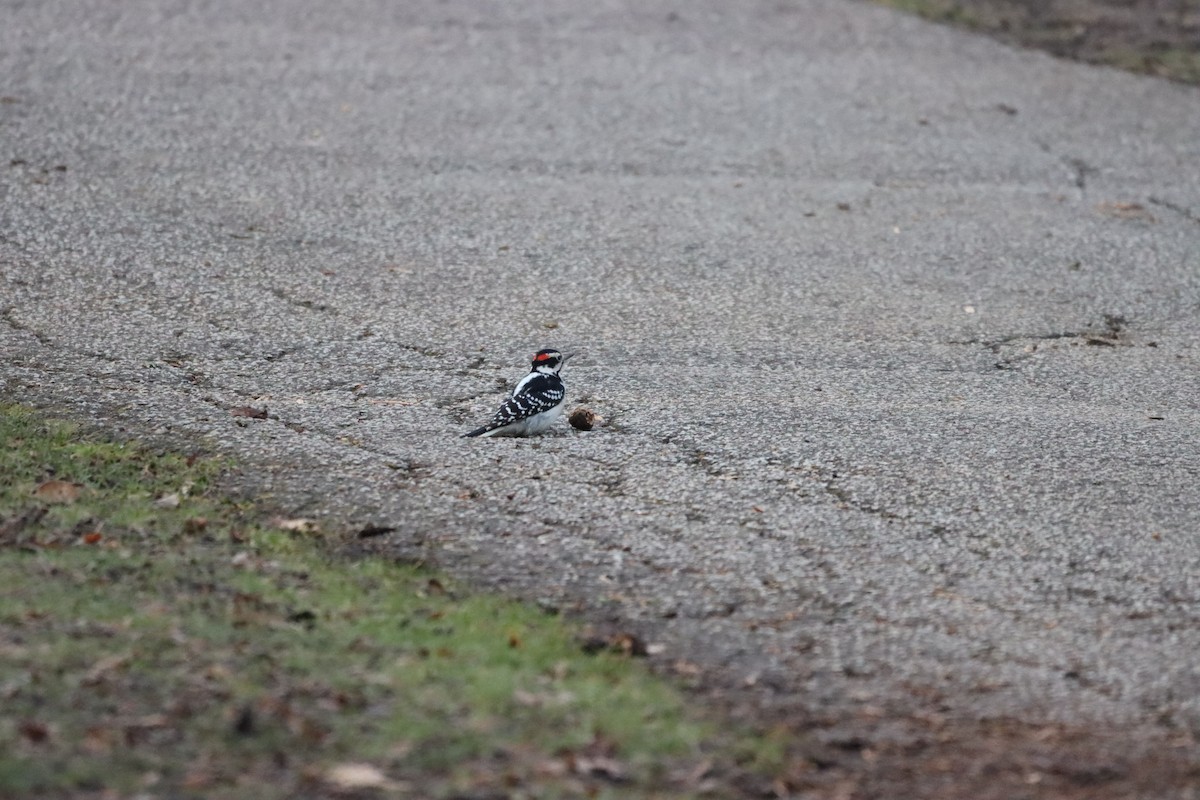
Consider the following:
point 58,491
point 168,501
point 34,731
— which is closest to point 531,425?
point 168,501

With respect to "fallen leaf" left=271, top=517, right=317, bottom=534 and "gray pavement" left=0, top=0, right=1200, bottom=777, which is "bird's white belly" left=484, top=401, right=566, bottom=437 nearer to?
"gray pavement" left=0, top=0, right=1200, bottom=777

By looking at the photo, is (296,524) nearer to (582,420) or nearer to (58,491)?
(58,491)

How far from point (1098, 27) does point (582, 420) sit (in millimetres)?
9397

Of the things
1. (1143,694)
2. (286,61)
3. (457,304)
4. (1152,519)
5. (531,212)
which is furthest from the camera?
(286,61)

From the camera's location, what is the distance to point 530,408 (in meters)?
5.93

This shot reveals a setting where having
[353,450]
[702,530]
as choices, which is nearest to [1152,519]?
[702,530]

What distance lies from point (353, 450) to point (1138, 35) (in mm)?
10281

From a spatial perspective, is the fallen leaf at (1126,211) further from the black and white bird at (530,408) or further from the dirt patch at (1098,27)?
the black and white bird at (530,408)

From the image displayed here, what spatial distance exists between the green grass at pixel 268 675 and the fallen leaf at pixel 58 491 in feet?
0.09

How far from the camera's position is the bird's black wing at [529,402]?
5.88m

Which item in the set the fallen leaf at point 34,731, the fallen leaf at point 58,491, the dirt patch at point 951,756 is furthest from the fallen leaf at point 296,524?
the dirt patch at point 951,756

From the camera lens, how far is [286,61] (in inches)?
440

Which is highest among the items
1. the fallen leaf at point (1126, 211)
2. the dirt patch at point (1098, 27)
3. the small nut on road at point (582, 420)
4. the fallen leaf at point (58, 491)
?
the dirt patch at point (1098, 27)

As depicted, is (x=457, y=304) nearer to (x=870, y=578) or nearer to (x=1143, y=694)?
(x=870, y=578)
